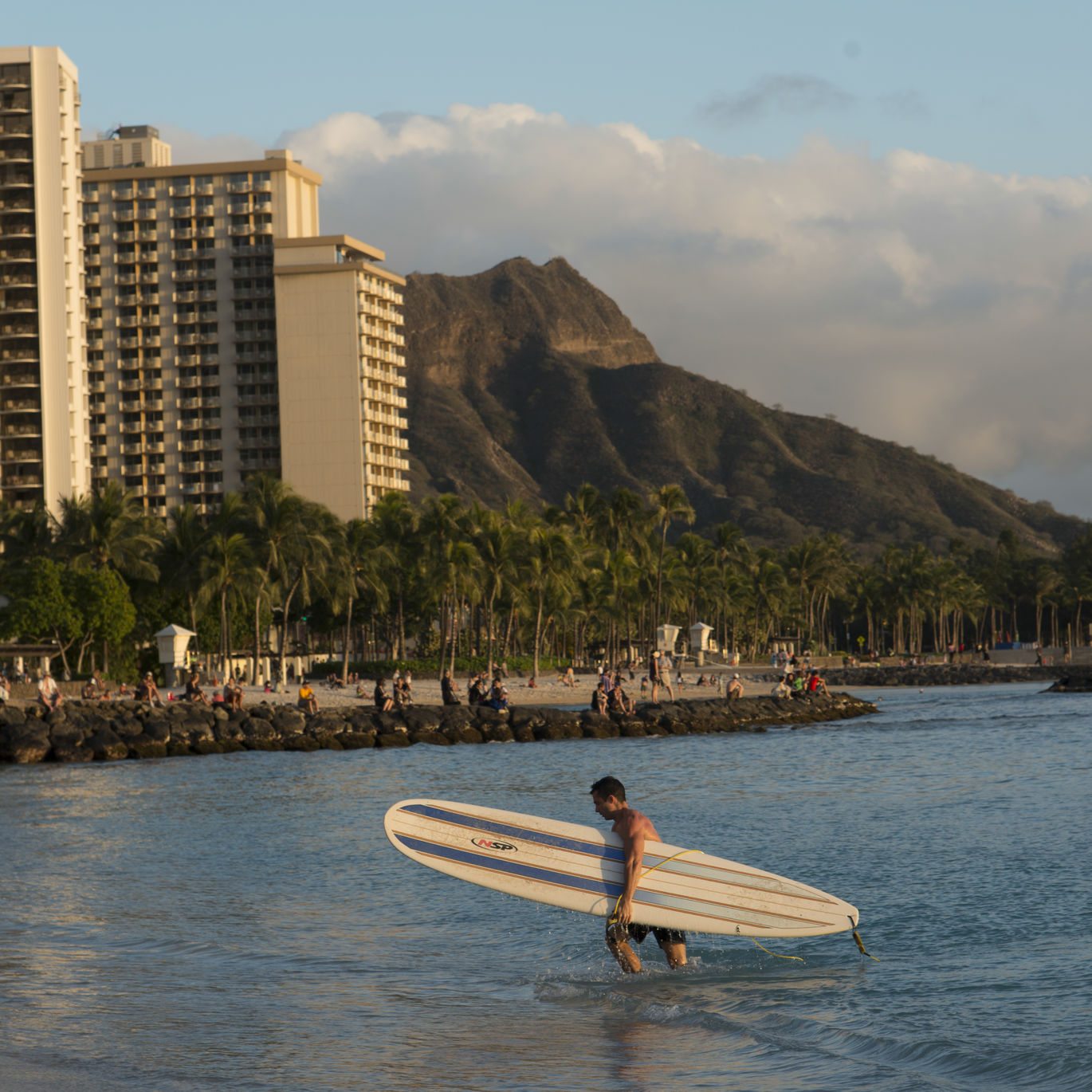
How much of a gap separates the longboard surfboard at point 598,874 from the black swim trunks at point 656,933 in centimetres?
15

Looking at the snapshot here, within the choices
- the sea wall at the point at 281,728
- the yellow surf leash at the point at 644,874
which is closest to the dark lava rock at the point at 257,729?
the sea wall at the point at 281,728

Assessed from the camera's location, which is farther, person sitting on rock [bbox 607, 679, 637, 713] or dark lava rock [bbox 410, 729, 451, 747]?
person sitting on rock [bbox 607, 679, 637, 713]

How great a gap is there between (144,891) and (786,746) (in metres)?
28.5

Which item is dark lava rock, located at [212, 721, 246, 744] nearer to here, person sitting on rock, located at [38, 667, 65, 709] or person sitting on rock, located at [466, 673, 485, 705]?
person sitting on rock, located at [38, 667, 65, 709]

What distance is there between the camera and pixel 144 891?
16547mm

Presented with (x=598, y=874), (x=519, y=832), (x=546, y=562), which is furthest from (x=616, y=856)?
(x=546, y=562)

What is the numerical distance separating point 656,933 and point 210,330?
134 metres

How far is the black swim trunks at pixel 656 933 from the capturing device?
11227 millimetres

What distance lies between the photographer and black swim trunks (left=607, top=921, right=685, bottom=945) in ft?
36.8

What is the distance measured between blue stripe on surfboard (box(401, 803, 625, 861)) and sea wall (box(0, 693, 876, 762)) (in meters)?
29.8

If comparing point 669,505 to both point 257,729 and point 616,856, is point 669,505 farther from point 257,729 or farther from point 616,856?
point 616,856

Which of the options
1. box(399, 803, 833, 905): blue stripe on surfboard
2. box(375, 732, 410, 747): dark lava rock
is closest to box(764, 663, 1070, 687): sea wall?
box(375, 732, 410, 747): dark lava rock

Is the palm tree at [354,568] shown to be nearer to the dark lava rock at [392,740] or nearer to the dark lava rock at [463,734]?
the dark lava rock at [463,734]

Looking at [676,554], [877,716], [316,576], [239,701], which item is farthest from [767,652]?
[239,701]
